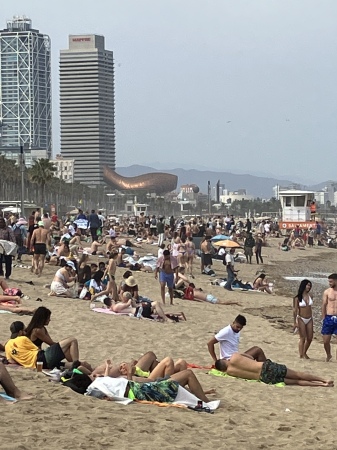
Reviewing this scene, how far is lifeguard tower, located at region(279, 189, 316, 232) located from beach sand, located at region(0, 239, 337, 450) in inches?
1962

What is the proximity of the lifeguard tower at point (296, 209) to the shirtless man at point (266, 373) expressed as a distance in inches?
2229

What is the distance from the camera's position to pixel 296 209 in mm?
69250

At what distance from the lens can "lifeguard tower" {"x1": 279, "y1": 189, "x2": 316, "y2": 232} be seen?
6794 cm

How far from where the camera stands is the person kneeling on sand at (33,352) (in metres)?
10.3

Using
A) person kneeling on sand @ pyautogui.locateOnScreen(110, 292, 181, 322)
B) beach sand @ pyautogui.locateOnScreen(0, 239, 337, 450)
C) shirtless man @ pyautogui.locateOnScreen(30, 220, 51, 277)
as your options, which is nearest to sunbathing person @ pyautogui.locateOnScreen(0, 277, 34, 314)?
beach sand @ pyautogui.locateOnScreen(0, 239, 337, 450)

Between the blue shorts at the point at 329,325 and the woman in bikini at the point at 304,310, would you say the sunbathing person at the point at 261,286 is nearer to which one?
the woman in bikini at the point at 304,310

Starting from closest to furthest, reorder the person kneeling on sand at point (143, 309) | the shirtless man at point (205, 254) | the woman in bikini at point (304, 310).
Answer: the woman in bikini at point (304, 310), the person kneeling on sand at point (143, 309), the shirtless man at point (205, 254)

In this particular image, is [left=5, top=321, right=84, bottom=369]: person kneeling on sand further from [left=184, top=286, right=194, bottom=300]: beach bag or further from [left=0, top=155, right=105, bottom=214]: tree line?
[left=0, top=155, right=105, bottom=214]: tree line

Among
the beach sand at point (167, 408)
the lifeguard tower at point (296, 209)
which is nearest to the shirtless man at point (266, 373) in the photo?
the beach sand at point (167, 408)

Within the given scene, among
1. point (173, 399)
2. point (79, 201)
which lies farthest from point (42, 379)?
point (79, 201)

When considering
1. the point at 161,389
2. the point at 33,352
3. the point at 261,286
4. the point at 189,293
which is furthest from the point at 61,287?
the point at 261,286

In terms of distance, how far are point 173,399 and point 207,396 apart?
2.88 feet

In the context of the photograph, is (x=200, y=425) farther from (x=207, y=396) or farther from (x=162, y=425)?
(x=207, y=396)

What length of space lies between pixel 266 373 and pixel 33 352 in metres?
2.76
